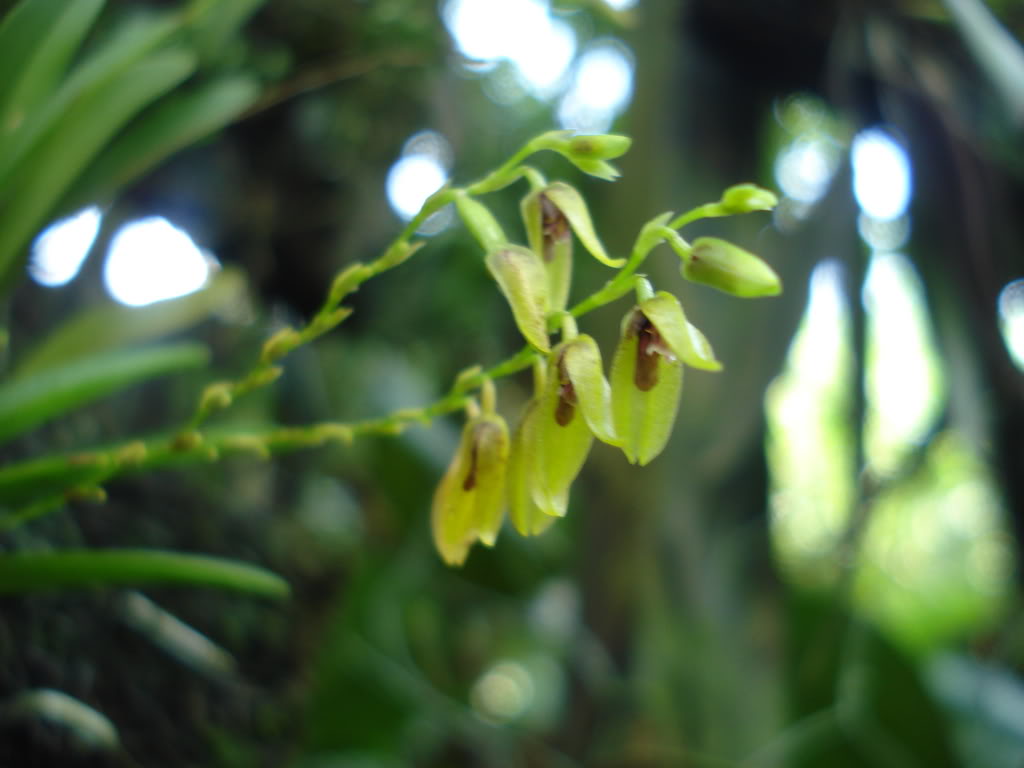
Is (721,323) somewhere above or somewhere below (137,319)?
below

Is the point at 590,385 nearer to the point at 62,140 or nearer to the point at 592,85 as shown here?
the point at 62,140

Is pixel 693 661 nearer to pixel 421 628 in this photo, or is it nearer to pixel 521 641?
pixel 421 628

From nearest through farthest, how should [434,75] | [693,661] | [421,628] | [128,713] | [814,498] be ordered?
1. [128,713]
2. [693,661]
3. [434,75]
4. [421,628]
5. [814,498]

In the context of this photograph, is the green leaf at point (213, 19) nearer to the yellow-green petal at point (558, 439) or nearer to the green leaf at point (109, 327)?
the green leaf at point (109, 327)

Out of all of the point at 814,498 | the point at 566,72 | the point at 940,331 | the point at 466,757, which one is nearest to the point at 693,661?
the point at 940,331

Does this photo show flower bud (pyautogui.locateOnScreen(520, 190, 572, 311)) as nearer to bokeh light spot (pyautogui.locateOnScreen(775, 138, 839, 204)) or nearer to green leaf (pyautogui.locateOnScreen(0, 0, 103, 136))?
green leaf (pyautogui.locateOnScreen(0, 0, 103, 136))

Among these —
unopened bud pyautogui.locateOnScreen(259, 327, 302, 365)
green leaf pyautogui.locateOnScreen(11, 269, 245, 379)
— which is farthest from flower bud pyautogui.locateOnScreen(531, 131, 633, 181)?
green leaf pyautogui.locateOnScreen(11, 269, 245, 379)
